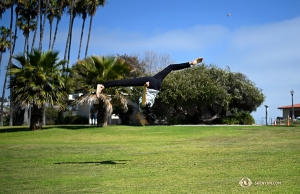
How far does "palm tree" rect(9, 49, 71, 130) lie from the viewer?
1193 inches

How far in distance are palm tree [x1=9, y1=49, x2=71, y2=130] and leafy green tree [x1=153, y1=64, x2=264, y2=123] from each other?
1219cm

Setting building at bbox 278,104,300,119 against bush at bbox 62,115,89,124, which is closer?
bush at bbox 62,115,89,124

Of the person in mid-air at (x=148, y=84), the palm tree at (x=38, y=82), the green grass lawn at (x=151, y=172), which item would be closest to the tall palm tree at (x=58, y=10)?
the palm tree at (x=38, y=82)

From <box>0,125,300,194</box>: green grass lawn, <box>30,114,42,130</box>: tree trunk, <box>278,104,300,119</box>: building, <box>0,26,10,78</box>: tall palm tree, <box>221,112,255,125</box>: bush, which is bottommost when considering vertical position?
<box>0,125,300,194</box>: green grass lawn

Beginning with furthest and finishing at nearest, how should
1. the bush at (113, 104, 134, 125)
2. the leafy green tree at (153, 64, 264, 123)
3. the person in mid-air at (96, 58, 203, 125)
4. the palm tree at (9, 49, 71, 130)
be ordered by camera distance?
the bush at (113, 104, 134, 125) < the leafy green tree at (153, 64, 264, 123) < the palm tree at (9, 49, 71, 130) < the person in mid-air at (96, 58, 203, 125)

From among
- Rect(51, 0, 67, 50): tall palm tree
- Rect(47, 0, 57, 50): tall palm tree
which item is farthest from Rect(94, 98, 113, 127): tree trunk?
Rect(47, 0, 57, 50): tall palm tree

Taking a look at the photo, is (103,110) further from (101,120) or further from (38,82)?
(38,82)

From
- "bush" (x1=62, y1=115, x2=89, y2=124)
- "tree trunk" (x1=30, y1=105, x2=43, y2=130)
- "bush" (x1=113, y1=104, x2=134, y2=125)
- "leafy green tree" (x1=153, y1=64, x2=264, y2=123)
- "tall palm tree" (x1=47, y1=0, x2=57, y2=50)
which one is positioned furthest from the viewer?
"tall palm tree" (x1=47, y1=0, x2=57, y2=50)

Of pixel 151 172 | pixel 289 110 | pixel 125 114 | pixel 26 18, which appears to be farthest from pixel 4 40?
pixel 151 172

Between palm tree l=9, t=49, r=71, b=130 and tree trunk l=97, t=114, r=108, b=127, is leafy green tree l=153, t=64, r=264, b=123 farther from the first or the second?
palm tree l=9, t=49, r=71, b=130

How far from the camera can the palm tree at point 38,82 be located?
30.3 meters

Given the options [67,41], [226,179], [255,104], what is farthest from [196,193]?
[67,41]

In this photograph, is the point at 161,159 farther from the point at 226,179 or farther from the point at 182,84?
the point at 182,84

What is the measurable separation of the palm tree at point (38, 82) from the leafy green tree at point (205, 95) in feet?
40.0
